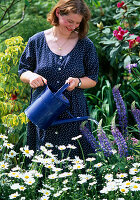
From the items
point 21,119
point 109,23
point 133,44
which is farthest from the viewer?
point 109,23

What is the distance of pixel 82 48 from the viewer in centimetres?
233

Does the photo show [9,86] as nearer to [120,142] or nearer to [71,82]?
[71,82]

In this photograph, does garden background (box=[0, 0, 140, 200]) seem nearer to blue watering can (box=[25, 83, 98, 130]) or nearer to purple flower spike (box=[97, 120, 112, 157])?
purple flower spike (box=[97, 120, 112, 157])

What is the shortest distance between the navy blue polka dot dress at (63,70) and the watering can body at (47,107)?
18cm

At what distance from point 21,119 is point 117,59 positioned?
1.68 metres

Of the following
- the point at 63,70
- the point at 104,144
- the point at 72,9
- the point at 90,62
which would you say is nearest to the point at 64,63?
the point at 63,70

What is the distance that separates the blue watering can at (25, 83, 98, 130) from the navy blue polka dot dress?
0.16m

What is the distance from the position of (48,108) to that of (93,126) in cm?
142

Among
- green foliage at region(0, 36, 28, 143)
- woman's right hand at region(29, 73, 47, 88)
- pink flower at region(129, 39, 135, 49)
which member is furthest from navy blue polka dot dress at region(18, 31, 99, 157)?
pink flower at region(129, 39, 135, 49)

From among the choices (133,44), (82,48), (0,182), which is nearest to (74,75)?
(82,48)

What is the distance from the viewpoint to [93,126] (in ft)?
11.3

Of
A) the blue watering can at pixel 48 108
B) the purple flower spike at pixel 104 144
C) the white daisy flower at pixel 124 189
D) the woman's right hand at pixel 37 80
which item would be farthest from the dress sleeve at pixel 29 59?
the white daisy flower at pixel 124 189

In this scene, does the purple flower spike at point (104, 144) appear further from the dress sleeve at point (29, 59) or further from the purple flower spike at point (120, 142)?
the dress sleeve at point (29, 59)

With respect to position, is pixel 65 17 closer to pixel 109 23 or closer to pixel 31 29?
pixel 31 29
